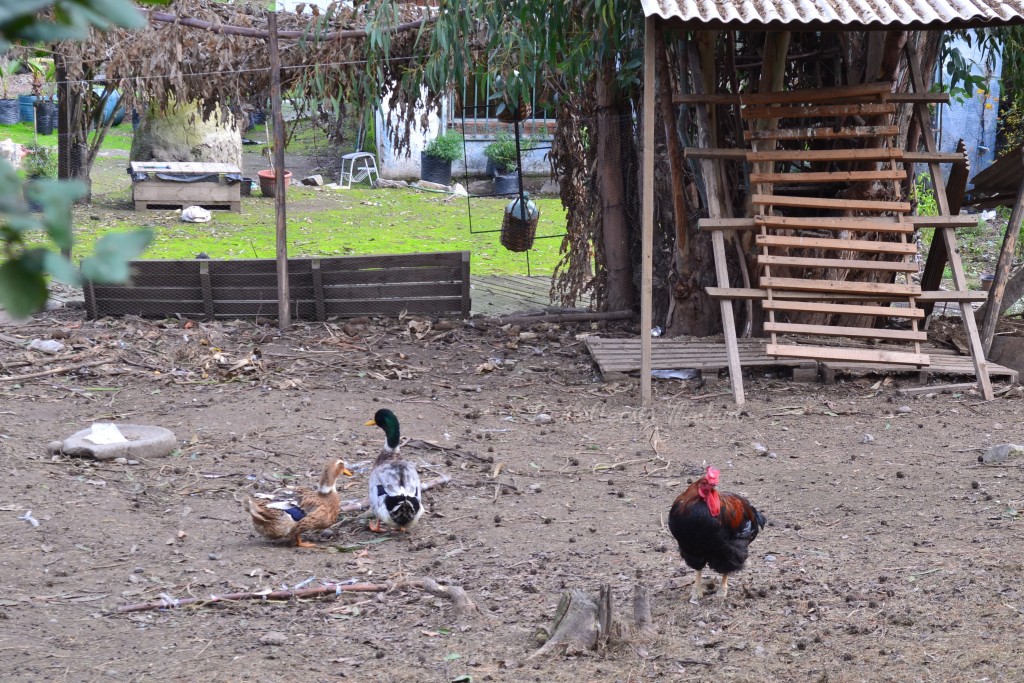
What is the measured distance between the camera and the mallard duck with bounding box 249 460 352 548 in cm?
542

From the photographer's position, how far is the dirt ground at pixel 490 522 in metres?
4.23

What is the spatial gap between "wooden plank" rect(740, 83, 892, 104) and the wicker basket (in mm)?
4636

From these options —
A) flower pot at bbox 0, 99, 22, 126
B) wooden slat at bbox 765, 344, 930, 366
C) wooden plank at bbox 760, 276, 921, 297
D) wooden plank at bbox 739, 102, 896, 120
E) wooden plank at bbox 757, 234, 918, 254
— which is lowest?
wooden slat at bbox 765, 344, 930, 366

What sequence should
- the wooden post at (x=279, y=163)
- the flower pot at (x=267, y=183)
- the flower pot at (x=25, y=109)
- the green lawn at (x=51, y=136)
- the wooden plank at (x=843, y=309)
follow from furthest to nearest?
the flower pot at (x=25, y=109)
the green lawn at (x=51, y=136)
the flower pot at (x=267, y=183)
the wooden post at (x=279, y=163)
the wooden plank at (x=843, y=309)

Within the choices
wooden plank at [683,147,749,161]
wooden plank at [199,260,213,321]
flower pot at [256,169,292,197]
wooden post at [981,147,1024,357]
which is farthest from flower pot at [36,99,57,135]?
wooden post at [981,147,1024,357]

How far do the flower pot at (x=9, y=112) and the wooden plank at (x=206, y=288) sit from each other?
67.3 feet

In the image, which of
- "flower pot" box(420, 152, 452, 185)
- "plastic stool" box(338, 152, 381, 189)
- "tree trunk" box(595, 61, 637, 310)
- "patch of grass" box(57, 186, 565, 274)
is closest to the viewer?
"tree trunk" box(595, 61, 637, 310)

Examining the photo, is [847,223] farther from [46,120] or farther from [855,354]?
[46,120]

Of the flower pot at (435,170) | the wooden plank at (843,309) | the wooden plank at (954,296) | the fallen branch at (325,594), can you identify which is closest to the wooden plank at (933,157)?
the wooden plank at (954,296)

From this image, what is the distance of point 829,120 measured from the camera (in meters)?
10.1

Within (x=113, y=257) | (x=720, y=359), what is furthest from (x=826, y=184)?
(x=113, y=257)

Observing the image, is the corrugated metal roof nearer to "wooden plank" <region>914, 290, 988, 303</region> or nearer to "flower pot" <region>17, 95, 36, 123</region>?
"wooden plank" <region>914, 290, 988, 303</region>

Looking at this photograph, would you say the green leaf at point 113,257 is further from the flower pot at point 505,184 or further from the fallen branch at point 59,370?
the flower pot at point 505,184

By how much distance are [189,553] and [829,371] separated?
5.69 m
